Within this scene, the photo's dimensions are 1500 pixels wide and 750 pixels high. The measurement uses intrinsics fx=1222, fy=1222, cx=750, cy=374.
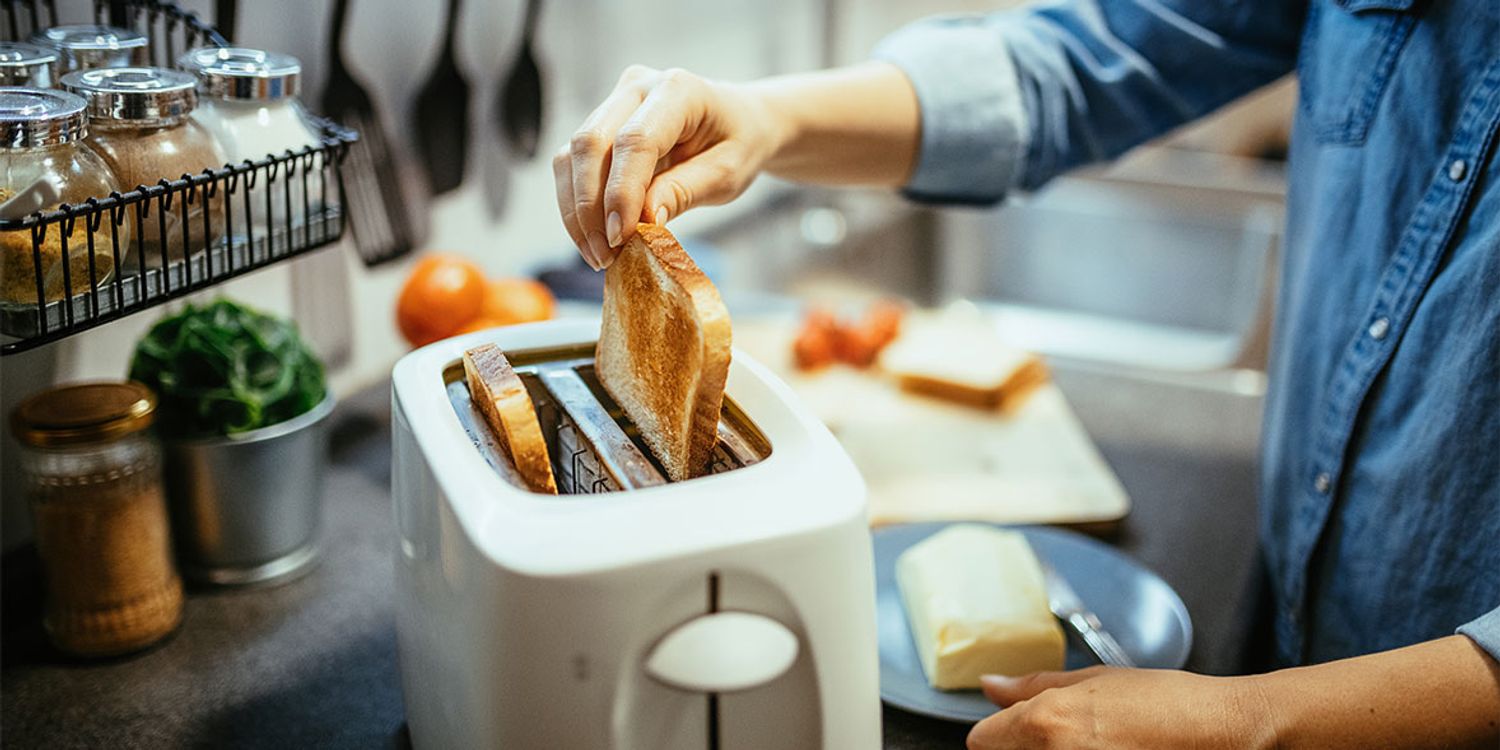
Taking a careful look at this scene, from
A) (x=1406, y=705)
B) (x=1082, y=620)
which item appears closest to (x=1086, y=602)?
(x=1082, y=620)

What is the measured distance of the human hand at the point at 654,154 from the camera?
748 millimetres

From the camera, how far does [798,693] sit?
608mm

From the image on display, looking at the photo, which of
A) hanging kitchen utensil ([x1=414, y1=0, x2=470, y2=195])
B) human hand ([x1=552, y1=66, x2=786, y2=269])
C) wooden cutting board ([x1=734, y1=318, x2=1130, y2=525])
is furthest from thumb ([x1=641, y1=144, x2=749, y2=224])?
hanging kitchen utensil ([x1=414, y1=0, x2=470, y2=195])

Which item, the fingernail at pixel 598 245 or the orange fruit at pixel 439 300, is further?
the orange fruit at pixel 439 300

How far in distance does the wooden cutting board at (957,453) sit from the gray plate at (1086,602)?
0.22 ft

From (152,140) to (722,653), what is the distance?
0.47 metres

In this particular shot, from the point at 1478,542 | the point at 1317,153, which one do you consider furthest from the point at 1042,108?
the point at 1478,542

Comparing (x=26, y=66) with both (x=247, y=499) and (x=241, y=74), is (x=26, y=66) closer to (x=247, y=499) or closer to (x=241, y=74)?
(x=241, y=74)

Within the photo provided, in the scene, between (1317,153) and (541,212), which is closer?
(1317,153)

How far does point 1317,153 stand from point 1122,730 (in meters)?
0.56

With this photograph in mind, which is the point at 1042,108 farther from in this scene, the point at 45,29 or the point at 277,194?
the point at 45,29

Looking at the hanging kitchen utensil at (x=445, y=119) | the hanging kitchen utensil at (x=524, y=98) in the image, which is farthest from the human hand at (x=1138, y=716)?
the hanging kitchen utensil at (x=524, y=98)

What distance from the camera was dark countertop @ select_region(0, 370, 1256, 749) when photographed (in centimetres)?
81

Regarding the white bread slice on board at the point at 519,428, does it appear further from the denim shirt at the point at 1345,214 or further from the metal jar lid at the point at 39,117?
the denim shirt at the point at 1345,214
